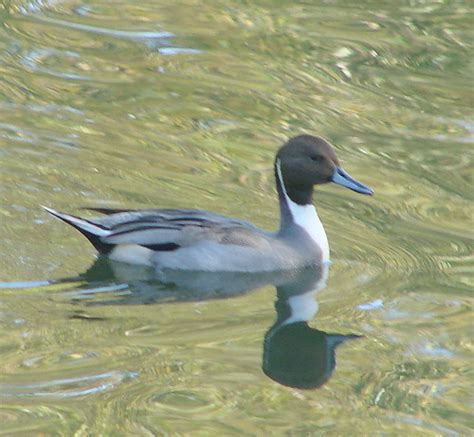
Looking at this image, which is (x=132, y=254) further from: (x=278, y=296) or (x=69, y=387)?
(x=69, y=387)

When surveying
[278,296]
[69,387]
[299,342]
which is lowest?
[278,296]

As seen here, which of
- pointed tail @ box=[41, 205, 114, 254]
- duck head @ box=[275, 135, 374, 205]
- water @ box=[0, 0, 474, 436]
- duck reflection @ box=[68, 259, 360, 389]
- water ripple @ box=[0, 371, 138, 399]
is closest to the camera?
water ripple @ box=[0, 371, 138, 399]

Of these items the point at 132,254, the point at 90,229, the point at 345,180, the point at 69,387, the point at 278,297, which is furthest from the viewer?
the point at 345,180

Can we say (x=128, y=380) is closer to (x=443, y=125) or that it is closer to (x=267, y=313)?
(x=267, y=313)

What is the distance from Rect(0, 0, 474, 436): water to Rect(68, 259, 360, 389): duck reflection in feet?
0.08

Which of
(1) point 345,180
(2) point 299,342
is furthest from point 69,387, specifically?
(1) point 345,180

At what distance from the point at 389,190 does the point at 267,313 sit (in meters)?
2.48

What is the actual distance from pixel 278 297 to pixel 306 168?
3.77 ft

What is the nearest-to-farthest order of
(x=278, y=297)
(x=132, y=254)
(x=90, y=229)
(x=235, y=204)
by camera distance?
(x=278, y=297) < (x=90, y=229) < (x=132, y=254) < (x=235, y=204)

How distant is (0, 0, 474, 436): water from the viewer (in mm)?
7957

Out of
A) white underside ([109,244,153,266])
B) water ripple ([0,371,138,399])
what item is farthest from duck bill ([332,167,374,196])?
water ripple ([0,371,138,399])

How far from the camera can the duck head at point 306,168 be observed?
10.5 metres

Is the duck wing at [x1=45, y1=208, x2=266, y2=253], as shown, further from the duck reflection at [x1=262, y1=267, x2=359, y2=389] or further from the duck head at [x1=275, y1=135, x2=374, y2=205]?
the duck head at [x1=275, y1=135, x2=374, y2=205]

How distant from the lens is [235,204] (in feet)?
36.5
